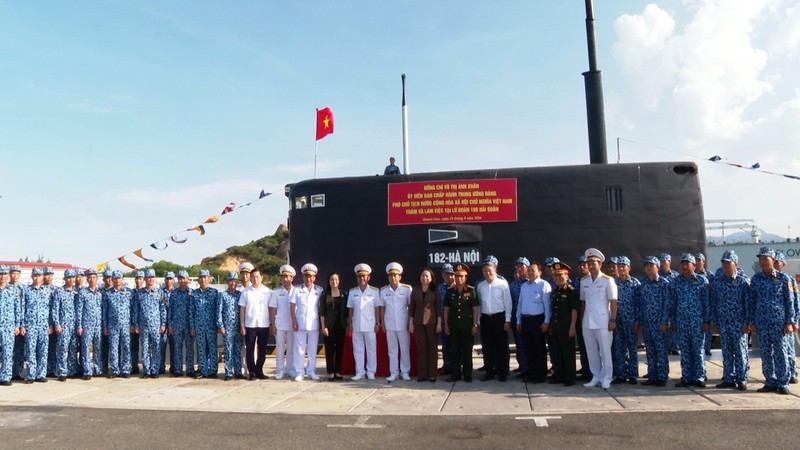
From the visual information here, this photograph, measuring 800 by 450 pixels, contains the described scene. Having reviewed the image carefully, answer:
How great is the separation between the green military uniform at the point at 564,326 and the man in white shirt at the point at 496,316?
73cm

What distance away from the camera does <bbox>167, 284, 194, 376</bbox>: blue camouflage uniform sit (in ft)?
33.7

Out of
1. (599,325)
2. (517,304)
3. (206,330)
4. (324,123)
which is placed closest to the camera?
(599,325)

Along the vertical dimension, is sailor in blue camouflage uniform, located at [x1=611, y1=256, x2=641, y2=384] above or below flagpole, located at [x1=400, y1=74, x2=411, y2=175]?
below

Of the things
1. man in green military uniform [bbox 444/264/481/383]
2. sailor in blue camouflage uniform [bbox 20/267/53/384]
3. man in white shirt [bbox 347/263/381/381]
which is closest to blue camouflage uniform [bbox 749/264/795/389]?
man in green military uniform [bbox 444/264/481/383]

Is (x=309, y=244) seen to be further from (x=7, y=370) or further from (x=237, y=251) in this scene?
(x=237, y=251)

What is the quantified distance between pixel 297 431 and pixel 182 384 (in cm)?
395

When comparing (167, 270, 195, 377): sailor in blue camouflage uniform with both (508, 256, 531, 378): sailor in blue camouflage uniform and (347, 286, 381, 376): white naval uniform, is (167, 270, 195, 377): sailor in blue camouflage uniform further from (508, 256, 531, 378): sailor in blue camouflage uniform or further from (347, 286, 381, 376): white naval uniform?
(508, 256, 531, 378): sailor in blue camouflage uniform

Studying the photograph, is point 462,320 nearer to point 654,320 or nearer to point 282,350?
point 654,320

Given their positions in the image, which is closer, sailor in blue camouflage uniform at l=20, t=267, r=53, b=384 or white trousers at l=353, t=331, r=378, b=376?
white trousers at l=353, t=331, r=378, b=376

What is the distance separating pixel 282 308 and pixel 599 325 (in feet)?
16.6

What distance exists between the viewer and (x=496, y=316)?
365 inches

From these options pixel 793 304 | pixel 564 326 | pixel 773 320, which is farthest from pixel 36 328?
pixel 793 304

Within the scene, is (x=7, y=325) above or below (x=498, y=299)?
below

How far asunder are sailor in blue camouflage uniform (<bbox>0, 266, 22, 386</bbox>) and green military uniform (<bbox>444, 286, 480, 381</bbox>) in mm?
7043
